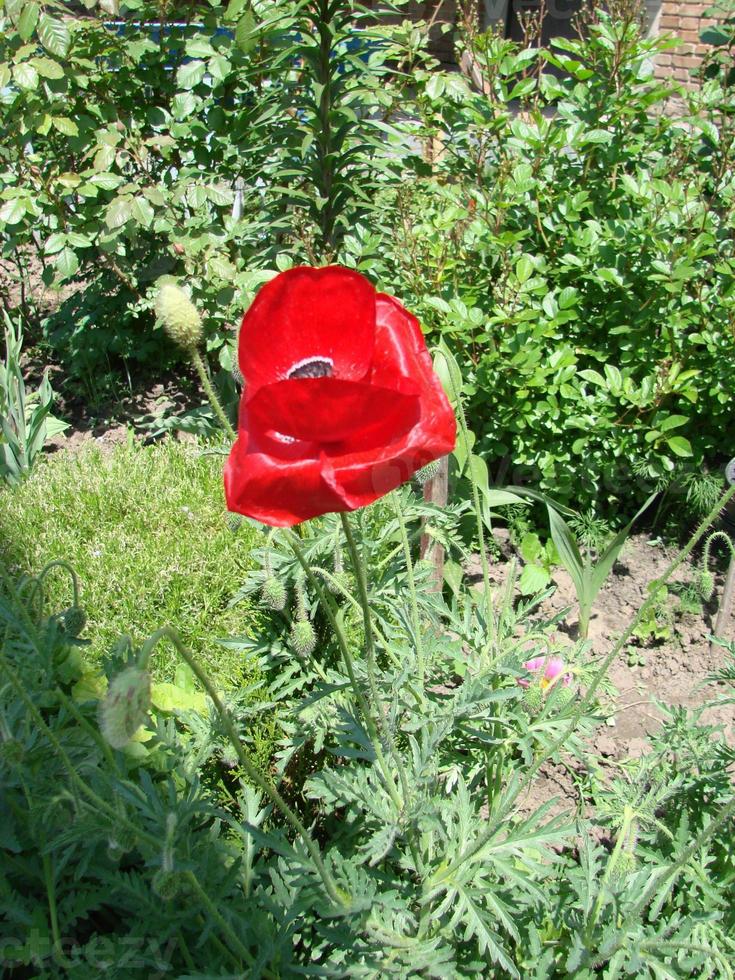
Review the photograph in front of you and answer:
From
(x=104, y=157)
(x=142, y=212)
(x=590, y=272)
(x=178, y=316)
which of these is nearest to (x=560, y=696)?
(x=178, y=316)

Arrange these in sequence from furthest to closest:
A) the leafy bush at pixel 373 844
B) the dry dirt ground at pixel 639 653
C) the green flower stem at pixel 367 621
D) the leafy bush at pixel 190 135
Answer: the leafy bush at pixel 190 135 → the dry dirt ground at pixel 639 653 → the leafy bush at pixel 373 844 → the green flower stem at pixel 367 621

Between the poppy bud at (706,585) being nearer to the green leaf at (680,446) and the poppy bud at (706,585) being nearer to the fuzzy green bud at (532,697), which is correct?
the green leaf at (680,446)

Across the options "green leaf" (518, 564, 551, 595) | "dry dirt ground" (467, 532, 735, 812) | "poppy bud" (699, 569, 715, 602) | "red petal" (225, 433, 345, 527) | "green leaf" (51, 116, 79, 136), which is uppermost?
"red petal" (225, 433, 345, 527)

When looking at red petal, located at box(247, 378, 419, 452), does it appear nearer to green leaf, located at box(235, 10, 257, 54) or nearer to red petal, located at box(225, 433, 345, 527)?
red petal, located at box(225, 433, 345, 527)

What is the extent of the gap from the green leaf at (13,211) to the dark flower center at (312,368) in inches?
106

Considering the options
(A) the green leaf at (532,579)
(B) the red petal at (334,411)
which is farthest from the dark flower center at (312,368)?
(A) the green leaf at (532,579)

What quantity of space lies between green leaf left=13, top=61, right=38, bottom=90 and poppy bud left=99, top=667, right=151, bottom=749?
9.43 ft

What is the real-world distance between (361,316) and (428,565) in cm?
102

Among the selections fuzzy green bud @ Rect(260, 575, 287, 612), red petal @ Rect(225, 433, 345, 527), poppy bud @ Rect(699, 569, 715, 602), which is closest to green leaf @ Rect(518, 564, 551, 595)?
poppy bud @ Rect(699, 569, 715, 602)

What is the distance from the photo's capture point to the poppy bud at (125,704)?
886 millimetres

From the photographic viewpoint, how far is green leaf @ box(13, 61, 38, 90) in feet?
9.80

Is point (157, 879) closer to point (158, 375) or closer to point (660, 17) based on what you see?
point (158, 375)

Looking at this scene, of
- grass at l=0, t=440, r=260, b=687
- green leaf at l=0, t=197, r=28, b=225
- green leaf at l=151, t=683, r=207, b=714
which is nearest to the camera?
green leaf at l=151, t=683, r=207, b=714

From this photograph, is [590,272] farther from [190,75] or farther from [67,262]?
[67,262]
